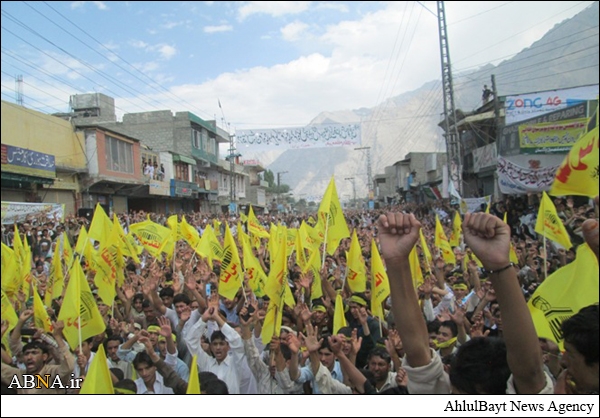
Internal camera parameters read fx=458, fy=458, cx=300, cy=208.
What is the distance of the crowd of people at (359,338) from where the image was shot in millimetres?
1827

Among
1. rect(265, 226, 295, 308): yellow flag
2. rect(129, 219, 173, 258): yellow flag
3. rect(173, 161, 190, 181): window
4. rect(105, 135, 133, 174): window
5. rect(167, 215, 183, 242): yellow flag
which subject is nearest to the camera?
rect(265, 226, 295, 308): yellow flag

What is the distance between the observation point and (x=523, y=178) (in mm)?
12141

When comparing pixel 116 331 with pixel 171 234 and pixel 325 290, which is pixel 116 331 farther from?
pixel 171 234

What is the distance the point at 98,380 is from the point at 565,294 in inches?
120

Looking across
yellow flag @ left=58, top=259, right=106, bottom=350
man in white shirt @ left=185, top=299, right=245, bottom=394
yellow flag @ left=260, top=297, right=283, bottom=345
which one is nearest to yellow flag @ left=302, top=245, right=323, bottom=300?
yellow flag @ left=260, top=297, right=283, bottom=345

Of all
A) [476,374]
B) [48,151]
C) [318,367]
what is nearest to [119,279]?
[318,367]

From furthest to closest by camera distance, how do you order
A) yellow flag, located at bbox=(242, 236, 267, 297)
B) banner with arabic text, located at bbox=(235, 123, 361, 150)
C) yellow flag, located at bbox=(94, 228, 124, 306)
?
banner with arabic text, located at bbox=(235, 123, 361, 150), yellow flag, located at bbox=(242, 236, 267, 297), yellow flag, located at bbox=(94, 228, 124, 306)

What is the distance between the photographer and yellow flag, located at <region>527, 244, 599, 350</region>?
3.04 m

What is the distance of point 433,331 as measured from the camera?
4.38 m

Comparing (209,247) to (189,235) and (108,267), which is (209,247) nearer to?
(189,235)

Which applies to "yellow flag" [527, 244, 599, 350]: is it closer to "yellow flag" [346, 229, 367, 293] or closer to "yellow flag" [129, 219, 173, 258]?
"yellow flag" [346, 229, 367, 293]

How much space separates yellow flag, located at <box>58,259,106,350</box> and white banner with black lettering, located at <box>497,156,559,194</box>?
10780mm

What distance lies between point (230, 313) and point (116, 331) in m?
1.51

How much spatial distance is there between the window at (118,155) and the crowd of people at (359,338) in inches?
530
